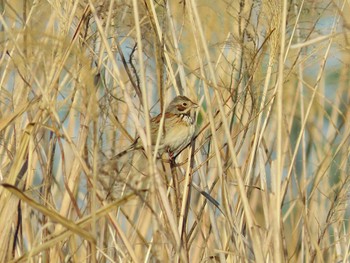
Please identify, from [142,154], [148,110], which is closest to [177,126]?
[142,154]

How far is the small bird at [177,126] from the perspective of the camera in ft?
11.1

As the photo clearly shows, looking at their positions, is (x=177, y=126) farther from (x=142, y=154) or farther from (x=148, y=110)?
(x=148, y=110)

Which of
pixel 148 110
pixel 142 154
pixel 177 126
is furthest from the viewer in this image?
pixel 177 126

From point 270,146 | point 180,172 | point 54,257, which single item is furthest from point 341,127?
point 54,257

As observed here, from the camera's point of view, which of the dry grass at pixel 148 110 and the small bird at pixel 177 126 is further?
the small bird at pixel 177 126

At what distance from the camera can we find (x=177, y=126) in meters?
3.74

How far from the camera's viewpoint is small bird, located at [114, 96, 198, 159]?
11.1 feet

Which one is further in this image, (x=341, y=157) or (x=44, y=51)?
(x=341, y=157)

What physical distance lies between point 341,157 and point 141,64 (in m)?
1.44

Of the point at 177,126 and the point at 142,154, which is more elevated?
the point at 177,126

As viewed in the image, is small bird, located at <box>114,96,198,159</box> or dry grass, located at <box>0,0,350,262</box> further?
small bird, located at <box>114,96,198,159</box>

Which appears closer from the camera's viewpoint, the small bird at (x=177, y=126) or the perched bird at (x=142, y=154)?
the perched bird at (x=142, y=154)

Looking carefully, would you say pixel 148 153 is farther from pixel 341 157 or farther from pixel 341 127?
pixel 341 127

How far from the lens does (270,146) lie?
4.16 m
